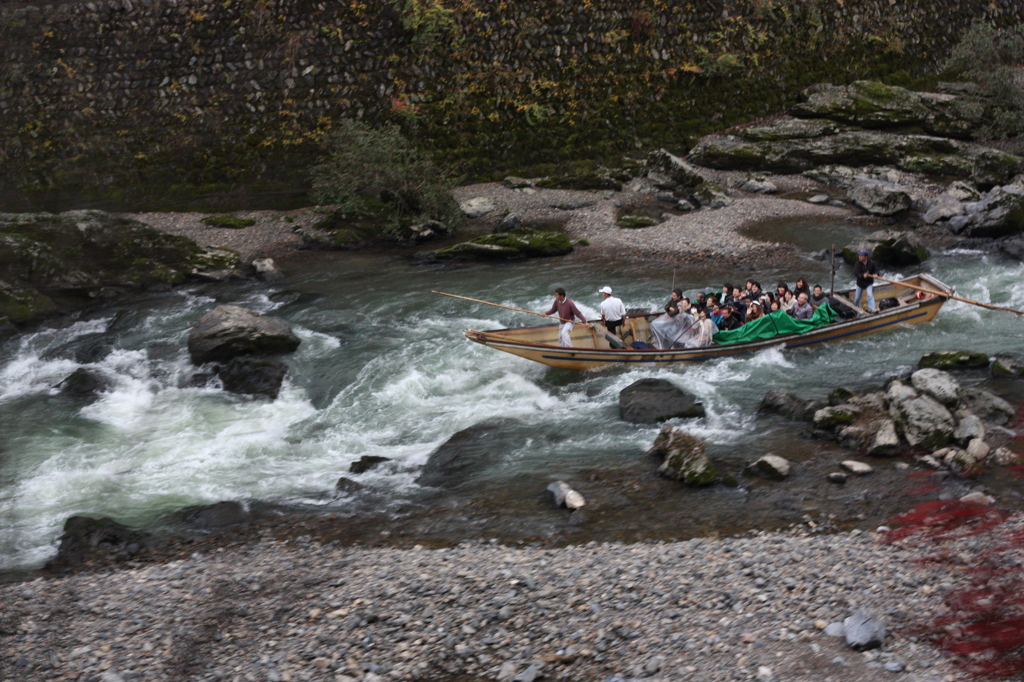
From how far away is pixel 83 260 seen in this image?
22391 millimetres

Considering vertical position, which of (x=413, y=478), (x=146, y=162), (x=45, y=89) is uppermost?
(x=45, y=89)

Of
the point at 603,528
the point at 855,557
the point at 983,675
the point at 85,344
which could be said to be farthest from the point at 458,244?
the point at 983,675

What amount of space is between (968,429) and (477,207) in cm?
1844

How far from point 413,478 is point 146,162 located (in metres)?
22.4

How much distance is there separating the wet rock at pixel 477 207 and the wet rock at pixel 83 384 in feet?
44.7

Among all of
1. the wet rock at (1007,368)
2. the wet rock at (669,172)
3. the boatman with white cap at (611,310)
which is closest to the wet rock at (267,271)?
the boatman with white cap at (611,310)

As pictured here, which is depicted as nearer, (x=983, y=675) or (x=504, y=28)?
(x=983, y=675)

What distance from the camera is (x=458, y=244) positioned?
2416 centimetres

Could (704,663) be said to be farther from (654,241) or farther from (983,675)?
(654,241)

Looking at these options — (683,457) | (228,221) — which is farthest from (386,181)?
(683,457)

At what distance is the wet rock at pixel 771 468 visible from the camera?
11.5m

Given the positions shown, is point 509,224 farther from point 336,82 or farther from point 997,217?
point 997,217

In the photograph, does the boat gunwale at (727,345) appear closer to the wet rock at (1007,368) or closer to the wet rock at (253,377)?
the wet rock at (1007,368)

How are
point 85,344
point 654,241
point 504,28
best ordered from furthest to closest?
1. point 504,28
2. point 654,241
3. point 85,344
